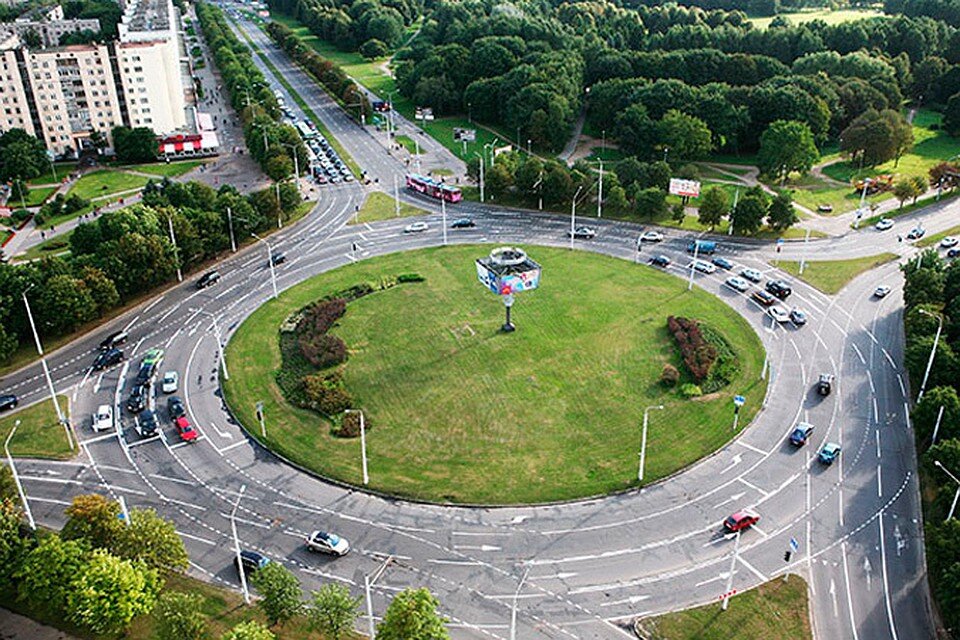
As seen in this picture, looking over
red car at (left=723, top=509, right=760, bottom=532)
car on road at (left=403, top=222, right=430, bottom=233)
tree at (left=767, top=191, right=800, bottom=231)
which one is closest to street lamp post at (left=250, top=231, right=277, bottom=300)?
car on road at (left=403, top=222, right=430, bottom=233)

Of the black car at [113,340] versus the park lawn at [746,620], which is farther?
the black car at [113,340]

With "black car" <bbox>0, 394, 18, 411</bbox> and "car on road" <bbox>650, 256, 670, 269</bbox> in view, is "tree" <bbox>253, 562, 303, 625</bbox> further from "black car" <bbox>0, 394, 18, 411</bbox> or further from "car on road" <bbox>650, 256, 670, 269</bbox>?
"car on road" <bbox>650, 256, 670, 269</bbox>

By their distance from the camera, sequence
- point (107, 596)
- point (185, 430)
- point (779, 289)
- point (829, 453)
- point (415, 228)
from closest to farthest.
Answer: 1. point (107, 596)
2. point (829, 453)
3. point (185, 430)
4. point (779, 289)
5. point (415, 228)

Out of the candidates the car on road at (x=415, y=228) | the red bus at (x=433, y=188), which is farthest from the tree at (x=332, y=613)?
the red bus at (x=433, y=188)

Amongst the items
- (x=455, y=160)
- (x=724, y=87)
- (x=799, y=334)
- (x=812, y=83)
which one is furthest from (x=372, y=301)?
(x=812, y=83)

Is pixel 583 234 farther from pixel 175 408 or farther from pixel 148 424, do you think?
pixel 148 424

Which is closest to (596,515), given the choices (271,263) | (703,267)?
(703,267)

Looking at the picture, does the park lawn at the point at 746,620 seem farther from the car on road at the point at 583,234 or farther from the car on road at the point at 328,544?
the car on road at the point at 583,234

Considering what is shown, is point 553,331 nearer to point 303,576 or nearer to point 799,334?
point 799,334
